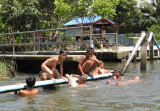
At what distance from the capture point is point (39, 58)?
492 inches

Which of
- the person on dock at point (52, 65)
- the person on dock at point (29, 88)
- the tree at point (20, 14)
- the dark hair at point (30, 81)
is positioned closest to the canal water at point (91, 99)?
the person on dock at point (29, 88)

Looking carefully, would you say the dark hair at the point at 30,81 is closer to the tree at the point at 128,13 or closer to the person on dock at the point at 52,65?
the person on dock at the point at 52,65

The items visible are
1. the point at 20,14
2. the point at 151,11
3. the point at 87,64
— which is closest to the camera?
the point at 87,64

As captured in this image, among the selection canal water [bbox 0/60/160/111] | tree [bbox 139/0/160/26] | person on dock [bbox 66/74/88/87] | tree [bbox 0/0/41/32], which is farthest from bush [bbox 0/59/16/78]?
tree [bbox 139/0/160/26]

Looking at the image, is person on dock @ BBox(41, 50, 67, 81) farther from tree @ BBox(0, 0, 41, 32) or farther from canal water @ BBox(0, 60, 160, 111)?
tree @ BBox(0, 0, 41, 32)

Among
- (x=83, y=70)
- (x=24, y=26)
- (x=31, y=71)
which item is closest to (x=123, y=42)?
(x=24, y=26)

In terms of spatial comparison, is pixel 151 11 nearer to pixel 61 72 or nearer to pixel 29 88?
pixel 61 72

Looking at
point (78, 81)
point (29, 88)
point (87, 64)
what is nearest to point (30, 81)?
point (29, 88)

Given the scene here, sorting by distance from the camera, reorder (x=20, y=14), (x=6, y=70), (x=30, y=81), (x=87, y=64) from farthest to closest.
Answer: (x=20, y=14)
(x=6, y=70)
(x=87, y=64)
(x=30, y=81)

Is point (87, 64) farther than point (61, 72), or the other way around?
point (87, 64)

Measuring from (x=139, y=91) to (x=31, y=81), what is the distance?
3.16 m

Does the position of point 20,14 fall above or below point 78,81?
above

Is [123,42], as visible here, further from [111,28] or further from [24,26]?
[24,26]

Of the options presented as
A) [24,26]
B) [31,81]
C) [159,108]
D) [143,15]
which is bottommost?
[159,108]
